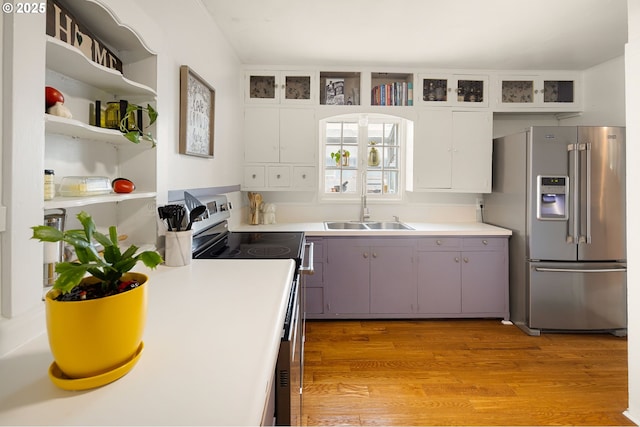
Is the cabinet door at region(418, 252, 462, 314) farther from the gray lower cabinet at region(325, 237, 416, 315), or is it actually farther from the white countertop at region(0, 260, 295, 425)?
the white countertop at region(0, 260, 295, 425)

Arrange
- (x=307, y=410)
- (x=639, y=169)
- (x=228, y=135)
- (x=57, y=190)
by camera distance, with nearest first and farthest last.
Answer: (x=57, y=190)
(x=639, y=169)
(x=307, y=410)
(x=228, y=135)

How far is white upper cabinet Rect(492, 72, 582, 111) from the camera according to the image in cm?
347

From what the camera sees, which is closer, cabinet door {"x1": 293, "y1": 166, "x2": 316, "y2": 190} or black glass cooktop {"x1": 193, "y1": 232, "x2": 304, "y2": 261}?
black glass cooktop {"x1": 193, "y1": 232, "x2": 304, "y2": 261}

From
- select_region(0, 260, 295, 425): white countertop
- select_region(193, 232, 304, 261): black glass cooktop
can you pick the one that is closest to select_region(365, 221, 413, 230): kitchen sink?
select_region(193, 232, 304, 261): black glass cooktop

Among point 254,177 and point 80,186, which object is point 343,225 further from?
point 80,186

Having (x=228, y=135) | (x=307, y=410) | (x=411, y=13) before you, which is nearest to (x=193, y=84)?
(x=228, y=135)

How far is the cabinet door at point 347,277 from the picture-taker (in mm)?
3070

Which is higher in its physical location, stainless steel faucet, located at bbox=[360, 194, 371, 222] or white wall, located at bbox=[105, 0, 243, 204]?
white wall, located at bbox=[105, 0, 243, 204]

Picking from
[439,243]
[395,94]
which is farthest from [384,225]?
[395,94]

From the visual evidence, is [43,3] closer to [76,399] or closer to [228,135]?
[76,399]

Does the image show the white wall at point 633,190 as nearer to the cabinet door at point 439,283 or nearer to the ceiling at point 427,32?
the ceiling at point 427,32

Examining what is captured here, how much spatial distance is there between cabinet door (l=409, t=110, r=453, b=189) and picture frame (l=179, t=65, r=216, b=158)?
2025mm

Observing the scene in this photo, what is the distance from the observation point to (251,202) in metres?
3.49

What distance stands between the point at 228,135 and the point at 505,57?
2.59m
